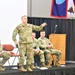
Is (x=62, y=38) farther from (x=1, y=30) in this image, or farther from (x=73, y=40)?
(x=1, y=30)

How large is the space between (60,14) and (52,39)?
0.93 meters

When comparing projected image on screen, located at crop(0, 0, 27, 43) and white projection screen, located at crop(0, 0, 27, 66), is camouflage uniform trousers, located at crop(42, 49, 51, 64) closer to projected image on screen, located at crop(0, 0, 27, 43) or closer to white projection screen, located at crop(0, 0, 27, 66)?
white projection screen, located at crop(0, 0, 27, 66)

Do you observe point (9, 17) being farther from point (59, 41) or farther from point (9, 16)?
point (59, 41)

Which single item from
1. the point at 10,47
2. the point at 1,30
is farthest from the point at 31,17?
the point at 10,47

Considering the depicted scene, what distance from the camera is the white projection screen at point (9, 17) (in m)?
6.84

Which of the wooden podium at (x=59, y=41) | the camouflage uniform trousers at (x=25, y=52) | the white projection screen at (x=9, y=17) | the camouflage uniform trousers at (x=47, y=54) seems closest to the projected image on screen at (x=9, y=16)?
the white projection screen at (x=9, y=17)

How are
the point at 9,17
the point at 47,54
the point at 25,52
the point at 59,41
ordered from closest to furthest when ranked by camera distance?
the point at 25,52, the point at 47,54, the point at 9,17, the point at 59,41

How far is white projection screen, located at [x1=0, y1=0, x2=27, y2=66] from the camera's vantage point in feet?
22.4

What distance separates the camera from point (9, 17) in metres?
6.98

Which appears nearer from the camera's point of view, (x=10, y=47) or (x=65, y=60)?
(x=10, y=47)

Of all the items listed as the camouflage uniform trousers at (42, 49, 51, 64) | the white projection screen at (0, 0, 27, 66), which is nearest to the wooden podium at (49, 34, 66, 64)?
the camouflage uniform trousers at (42, 49, 51, 64)

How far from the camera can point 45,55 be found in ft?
21.5

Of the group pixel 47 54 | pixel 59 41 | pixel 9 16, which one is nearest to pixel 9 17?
pixel 9 16

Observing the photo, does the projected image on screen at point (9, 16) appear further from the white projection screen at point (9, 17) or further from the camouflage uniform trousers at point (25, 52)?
the camouflage uniform trousers at point (25, 52)
